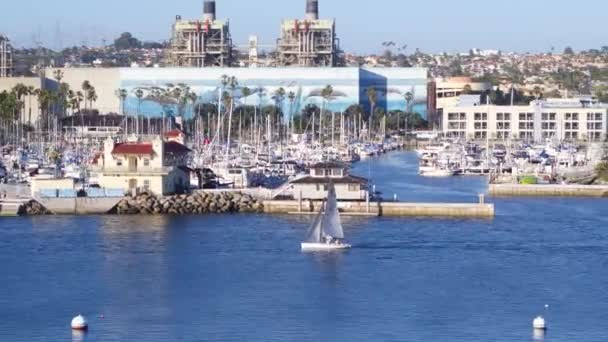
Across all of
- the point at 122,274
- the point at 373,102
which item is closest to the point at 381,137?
the point at 373,102

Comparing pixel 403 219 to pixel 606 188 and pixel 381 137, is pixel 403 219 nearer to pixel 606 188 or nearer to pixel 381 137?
pixel 606 188

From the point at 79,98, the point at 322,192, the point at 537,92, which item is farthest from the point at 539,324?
the point at 537,92

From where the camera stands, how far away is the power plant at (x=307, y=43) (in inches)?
2542

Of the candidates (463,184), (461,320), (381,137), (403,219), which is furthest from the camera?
(381,137)

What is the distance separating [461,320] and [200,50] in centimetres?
4662

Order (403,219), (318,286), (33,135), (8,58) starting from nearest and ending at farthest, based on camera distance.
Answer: (318,286), (403,219), (33,135), (8,58)

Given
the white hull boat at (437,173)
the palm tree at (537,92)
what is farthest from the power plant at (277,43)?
the white hull boat at (437,173)

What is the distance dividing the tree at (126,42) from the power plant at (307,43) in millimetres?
74255

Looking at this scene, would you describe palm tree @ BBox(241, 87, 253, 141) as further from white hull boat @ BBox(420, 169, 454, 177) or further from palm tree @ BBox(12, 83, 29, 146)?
white hull boat @ BBox(420, 169, 454, 177)

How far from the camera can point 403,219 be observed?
30.2m

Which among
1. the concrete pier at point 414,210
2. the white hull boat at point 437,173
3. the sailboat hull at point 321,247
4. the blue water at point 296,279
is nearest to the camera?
the blue water at point 296,279

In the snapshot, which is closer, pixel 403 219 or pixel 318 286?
pixel 318 286

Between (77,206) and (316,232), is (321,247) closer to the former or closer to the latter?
(316,232)

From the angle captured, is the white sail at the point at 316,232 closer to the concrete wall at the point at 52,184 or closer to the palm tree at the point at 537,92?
the concrete wall at the point at 52,184
